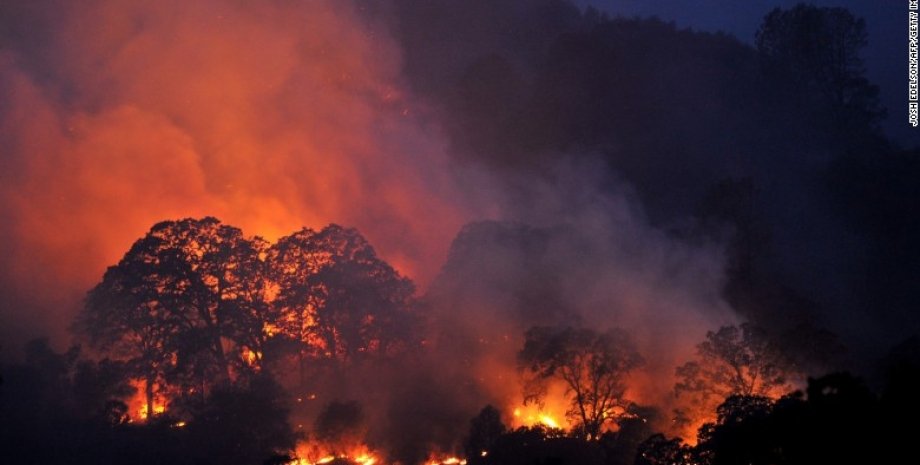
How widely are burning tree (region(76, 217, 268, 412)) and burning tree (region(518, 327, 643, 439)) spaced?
16748 mm

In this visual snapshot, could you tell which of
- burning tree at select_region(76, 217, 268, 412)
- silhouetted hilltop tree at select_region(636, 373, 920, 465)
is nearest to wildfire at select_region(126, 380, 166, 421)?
burning tree at select_region(76, 217, 268, 412)

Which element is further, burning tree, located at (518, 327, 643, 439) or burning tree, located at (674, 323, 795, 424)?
burning tree, located at (518, 327, 643, 439)

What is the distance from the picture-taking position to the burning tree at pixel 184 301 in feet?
122

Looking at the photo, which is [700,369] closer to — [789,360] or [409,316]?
[789,360]

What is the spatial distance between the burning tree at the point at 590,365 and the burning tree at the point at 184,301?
16.7m

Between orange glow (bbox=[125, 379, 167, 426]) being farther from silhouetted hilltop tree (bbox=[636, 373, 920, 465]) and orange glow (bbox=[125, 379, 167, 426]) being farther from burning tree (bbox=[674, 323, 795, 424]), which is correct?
silhouetted hilltop tree (bbox=[636, 373, 920, 465])

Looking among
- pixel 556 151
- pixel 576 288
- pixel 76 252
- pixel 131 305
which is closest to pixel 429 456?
pixel 576 288

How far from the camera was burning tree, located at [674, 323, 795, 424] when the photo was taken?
28.6 metres

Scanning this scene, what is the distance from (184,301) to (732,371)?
27479 mm

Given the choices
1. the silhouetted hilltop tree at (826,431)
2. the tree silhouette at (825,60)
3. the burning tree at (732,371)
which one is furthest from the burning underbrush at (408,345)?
the tree silhouette at (825,60)

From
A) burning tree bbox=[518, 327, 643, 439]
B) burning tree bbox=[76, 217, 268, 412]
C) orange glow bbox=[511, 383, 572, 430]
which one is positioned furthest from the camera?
burning tree bbox=[76, 217, 268, 412]

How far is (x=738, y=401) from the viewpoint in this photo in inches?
787

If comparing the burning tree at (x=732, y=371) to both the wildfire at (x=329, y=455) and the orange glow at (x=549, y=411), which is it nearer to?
the orange glow at (x=549, y=411)

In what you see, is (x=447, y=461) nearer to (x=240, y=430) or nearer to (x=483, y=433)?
(x=483, y=433)
